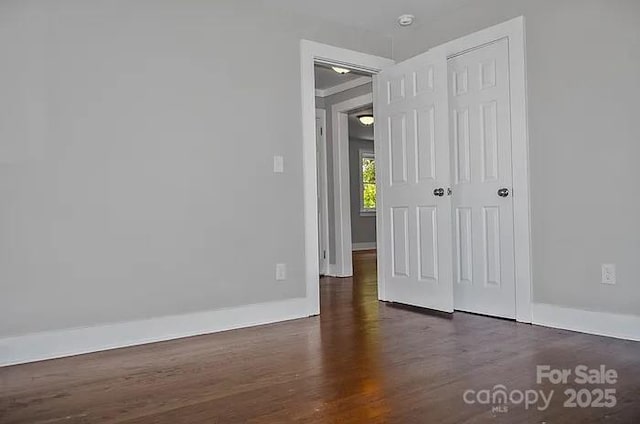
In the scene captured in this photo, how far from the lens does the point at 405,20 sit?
394 centimetres

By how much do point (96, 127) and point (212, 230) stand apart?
37.5 inches

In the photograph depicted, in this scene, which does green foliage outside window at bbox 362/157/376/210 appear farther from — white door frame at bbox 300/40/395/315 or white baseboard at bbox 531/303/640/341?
white baseboard at bbox 531/303/640/341

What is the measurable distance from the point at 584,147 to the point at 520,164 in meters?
0.43

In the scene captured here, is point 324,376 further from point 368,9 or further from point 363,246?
point 363,246

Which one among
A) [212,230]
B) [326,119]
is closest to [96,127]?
[212,230]

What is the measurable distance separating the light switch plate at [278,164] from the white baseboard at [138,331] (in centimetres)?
95

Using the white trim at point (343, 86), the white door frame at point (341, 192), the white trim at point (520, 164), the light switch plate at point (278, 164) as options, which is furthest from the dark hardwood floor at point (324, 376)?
the white trim at point (343, 86)

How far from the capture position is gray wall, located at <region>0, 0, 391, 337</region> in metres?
2.72

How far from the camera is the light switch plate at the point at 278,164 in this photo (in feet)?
12.0

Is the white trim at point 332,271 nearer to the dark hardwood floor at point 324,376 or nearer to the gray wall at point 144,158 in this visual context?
the gray wall at point 144,158

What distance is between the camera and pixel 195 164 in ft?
10.8

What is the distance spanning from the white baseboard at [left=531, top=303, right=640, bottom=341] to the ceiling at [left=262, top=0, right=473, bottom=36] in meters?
2.27

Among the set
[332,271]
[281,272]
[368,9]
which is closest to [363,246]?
[332,271]

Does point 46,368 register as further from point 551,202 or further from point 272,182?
point 551,202
